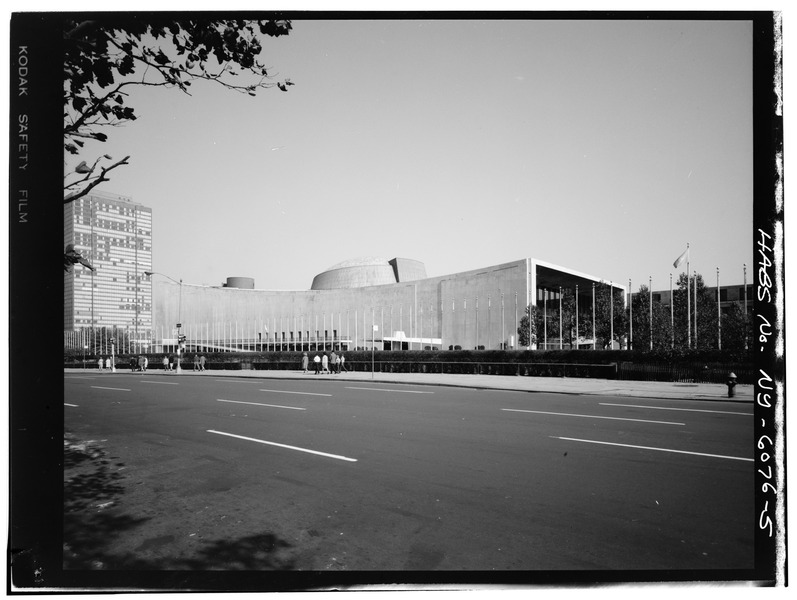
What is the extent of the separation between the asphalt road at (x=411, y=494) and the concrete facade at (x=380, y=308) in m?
32.5

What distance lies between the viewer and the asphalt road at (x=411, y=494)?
423 cm

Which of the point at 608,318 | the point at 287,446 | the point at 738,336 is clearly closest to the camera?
the point at 287,446

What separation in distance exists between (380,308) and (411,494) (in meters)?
63.3

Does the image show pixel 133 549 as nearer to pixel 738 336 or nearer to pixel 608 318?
pixel 738 336

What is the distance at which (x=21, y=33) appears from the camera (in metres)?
4.20

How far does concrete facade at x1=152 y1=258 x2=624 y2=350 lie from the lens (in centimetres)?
5344

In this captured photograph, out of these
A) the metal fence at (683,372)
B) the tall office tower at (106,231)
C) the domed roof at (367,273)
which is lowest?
the metal fence at (683,372)

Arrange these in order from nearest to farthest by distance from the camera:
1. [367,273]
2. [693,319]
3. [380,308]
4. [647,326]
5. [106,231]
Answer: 1. [106,231]
2. [647,326]
3. [693,319]
4. [380,308]
5. [367,273]

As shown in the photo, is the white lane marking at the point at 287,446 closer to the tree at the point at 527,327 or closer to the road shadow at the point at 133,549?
the road shadow at the point at 133,549

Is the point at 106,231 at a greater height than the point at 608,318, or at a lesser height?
greater

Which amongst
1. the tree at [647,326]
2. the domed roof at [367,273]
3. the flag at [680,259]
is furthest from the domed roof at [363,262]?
the flag at [680,259]

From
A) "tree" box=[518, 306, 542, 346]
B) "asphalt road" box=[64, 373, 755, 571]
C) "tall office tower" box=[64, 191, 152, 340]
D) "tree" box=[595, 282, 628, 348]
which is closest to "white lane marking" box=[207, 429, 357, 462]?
"asphalt road" box=[64, 373, 755, 571]

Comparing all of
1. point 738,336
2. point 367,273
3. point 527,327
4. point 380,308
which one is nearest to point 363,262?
point 367,273

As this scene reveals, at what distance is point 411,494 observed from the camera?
5.72 m
